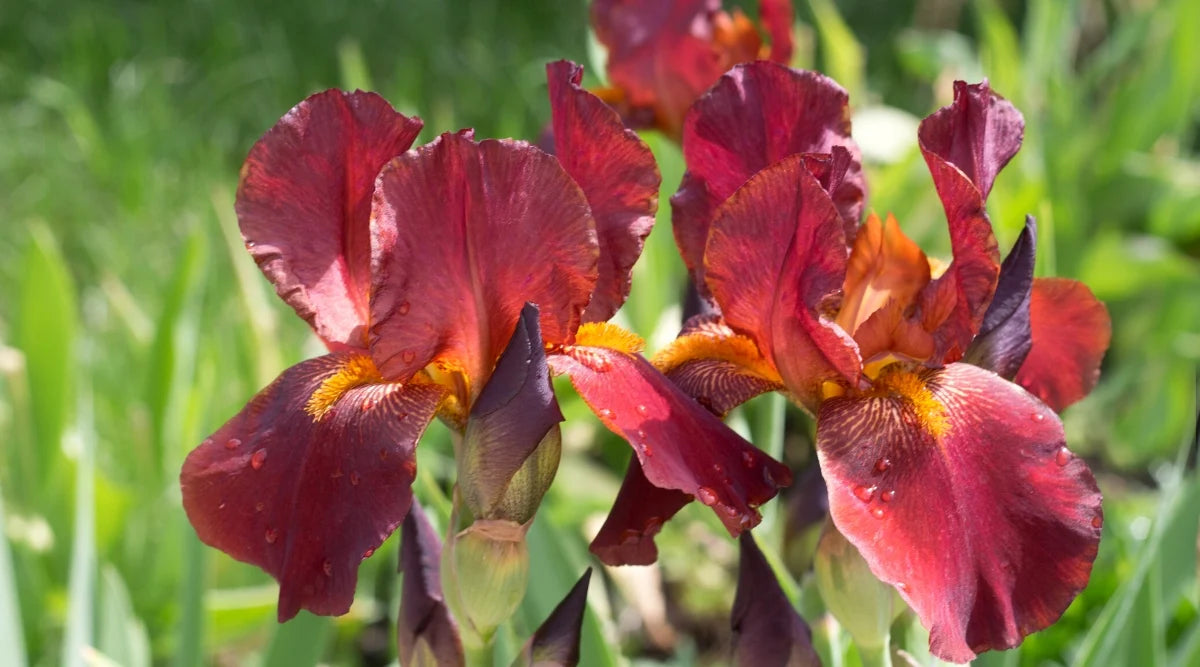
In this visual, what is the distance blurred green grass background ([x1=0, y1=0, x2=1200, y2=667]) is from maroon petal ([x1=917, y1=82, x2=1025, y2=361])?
28cm

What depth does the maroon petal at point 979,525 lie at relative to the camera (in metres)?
0.68

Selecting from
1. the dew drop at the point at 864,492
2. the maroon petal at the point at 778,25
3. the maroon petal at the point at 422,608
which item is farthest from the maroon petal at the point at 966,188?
the maroon petal at the point at 778,25

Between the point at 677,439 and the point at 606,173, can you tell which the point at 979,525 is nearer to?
the point at 677,439

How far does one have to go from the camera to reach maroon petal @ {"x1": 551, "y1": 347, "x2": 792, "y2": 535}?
2.27 feet

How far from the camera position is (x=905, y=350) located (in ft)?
2.72

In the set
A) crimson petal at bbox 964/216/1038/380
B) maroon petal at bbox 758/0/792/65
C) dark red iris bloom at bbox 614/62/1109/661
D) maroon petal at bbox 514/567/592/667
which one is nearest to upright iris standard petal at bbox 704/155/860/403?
dark red iris bloom at bbox 614/62/1109/661

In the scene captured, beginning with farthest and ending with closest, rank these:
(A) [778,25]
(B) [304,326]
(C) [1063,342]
→ (B) [304,326], (A) [778,25], (C) [1063,342]

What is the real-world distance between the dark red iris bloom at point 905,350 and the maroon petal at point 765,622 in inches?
3.7

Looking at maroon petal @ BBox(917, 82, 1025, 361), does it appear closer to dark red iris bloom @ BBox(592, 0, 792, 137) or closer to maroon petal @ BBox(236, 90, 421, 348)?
maroon petal @ BBox(236, 90, 421, 348)

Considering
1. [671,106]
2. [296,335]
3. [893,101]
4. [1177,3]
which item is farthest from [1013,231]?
[893,101]

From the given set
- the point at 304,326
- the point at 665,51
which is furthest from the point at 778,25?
the point at 304,326

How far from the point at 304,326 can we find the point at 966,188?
1.98 meters

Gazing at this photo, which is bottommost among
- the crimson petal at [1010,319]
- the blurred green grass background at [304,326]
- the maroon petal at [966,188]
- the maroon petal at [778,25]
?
the blurred green grass background at [304,326]

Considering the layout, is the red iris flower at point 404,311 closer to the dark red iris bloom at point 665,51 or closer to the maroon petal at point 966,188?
the maroon petal at point 966,188
